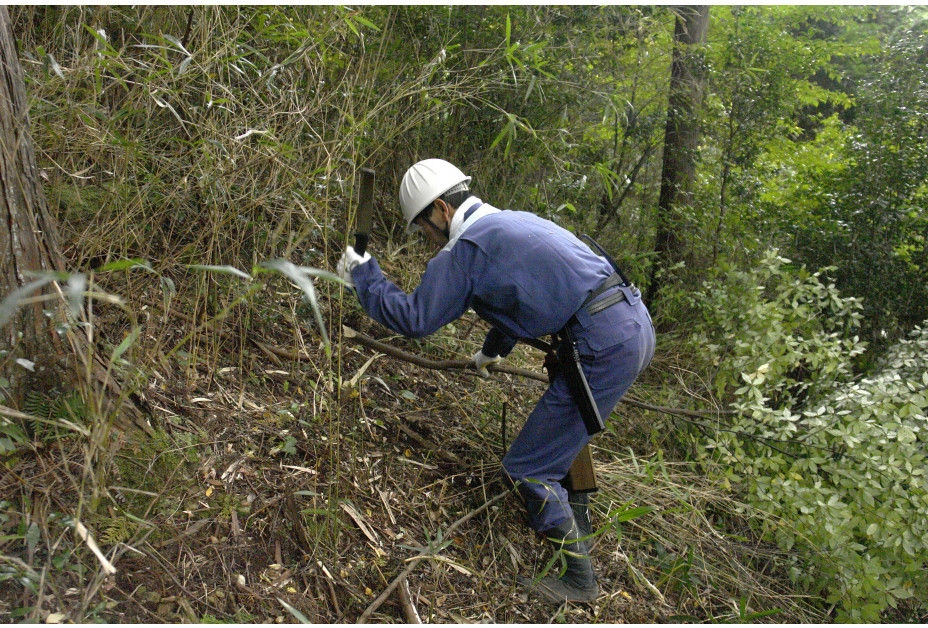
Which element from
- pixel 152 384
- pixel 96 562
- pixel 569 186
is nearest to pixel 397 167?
pixel 569 186

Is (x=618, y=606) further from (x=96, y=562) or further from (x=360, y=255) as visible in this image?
(x=96, y=562)

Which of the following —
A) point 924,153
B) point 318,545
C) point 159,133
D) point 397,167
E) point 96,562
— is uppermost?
point 924,153

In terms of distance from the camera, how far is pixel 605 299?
9.59ft

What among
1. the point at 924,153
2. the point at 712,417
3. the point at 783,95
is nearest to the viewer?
the point at 712,417

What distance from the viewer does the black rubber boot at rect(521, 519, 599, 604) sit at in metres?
3.02

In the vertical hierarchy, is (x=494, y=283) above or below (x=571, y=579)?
above

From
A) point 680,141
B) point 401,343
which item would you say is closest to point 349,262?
point 401,343

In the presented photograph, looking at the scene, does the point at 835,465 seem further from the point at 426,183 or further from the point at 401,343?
the point at 426,183

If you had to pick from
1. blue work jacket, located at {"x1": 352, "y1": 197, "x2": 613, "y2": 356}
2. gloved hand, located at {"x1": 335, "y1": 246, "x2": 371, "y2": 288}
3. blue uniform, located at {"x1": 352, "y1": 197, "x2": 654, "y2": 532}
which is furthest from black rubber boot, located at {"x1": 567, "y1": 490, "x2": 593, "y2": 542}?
gloved hand, located at {"x1": 335, "y1": 246, "x2": 371, "y2": 288}

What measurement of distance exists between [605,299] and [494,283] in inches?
19.6

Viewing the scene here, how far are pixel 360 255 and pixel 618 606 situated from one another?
6.16 ft

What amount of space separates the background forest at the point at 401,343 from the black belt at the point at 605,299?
799 mm

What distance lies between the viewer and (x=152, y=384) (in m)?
2.81

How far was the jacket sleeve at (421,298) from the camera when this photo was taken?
Result: 2.71m
